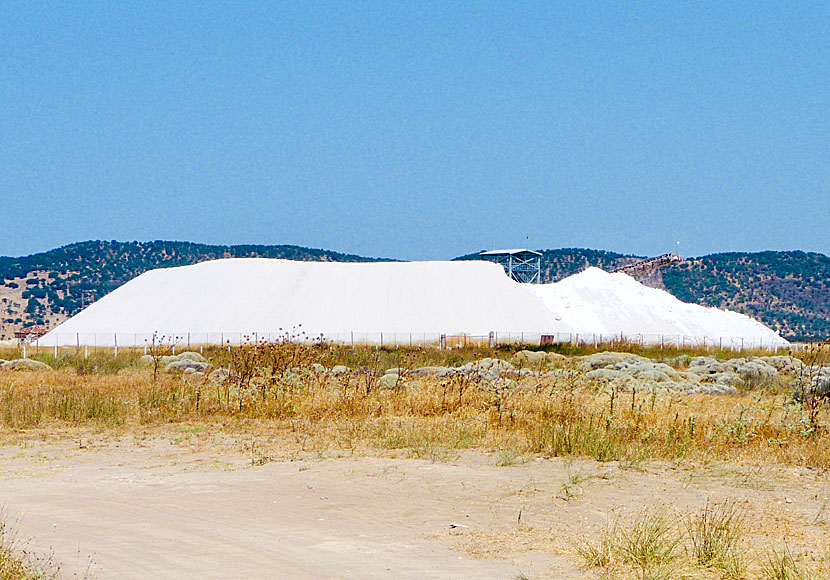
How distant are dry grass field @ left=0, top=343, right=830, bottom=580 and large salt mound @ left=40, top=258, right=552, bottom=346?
47.0 meters

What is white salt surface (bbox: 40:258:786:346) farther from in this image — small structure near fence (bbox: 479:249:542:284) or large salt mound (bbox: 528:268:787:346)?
small structure near fence (bbox: 479:249:542:284)

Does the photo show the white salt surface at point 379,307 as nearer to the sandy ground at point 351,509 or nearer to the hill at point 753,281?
the sandy ground at point 351,509

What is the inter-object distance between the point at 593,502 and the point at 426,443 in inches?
142

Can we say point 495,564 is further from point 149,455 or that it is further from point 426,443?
point 149,455

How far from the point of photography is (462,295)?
7206 cm

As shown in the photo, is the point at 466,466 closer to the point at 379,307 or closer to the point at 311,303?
the point at 379,307

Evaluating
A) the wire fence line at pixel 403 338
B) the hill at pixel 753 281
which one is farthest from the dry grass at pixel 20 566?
the hill at pixel 753 281

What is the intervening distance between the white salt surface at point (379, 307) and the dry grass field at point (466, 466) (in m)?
46.9

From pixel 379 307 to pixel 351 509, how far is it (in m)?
61.6

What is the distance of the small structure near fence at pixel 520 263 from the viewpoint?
3408 inches

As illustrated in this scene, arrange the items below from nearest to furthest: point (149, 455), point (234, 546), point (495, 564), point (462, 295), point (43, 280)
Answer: point (495, 564), point (234, 546), point (149, 455), point (462, 295), point (43, 280)

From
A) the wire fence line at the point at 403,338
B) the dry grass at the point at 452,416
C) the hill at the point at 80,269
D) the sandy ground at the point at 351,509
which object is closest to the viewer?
the sandy ground at the point at 351,509

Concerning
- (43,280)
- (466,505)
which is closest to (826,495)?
(466,505)

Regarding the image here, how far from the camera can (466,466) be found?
1022 cm
